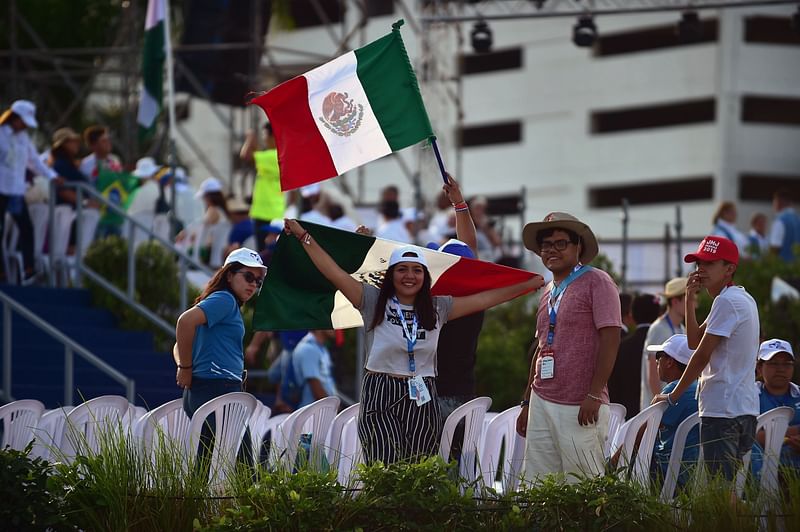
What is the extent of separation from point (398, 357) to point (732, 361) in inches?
71.0

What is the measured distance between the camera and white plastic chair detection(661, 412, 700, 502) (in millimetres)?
7562

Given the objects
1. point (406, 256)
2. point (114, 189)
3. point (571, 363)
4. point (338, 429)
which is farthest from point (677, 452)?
point (114, 189)

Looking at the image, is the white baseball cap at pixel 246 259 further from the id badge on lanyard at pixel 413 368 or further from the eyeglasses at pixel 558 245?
the eyeglasses at pixel 558 245

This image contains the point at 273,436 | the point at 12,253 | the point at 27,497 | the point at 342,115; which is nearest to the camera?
the point at 27,497

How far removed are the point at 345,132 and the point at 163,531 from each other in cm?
334

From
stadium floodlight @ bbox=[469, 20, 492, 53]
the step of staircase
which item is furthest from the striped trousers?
stadium floodlight @ bbox=[469, 20, 492, 53]

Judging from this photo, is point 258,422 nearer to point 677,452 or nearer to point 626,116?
point 677,452

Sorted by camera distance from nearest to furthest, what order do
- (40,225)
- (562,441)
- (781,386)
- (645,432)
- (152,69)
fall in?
(562,441), (645,432), (781,386), (40,225), (152,69)

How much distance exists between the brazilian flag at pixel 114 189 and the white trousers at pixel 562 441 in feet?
30.7

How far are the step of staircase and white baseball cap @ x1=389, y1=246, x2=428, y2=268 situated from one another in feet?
19.6

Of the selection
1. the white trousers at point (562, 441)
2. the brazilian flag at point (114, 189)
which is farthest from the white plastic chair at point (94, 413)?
the brazilian flag at point (114, 189)

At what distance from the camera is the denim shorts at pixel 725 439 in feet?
25.8

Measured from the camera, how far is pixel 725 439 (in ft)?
25.9

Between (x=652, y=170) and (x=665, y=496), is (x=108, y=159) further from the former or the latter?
(x=652, y=170)
